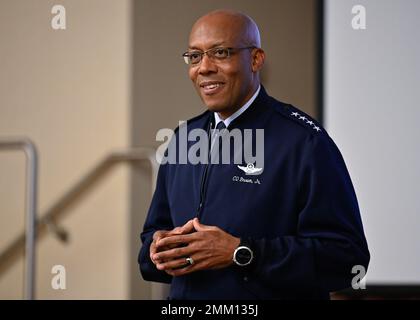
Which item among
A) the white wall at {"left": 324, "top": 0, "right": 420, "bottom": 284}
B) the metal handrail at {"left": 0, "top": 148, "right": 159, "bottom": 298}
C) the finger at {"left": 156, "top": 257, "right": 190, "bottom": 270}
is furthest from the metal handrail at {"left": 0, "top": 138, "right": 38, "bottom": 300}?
the finger at {"left": 156, "top": 257, "right": 190, "bottom": 270}

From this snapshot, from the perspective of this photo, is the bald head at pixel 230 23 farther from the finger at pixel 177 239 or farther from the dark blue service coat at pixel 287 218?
the finger at pixel 177 239

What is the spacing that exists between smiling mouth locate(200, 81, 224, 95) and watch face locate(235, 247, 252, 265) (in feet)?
0.90

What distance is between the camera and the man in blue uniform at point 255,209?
1.05m

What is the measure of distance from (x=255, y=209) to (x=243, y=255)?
0.28 feet

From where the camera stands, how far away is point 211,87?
112 cm

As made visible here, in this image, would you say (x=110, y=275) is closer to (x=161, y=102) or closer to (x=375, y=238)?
(x=161, y=102)

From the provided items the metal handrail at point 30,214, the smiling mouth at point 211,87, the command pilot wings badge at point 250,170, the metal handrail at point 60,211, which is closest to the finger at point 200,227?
the command pilot wings badge at point 250,170

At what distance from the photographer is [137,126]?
8.77 ft

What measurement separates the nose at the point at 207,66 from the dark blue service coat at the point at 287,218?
135mm

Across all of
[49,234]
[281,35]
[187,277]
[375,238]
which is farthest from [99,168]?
[187,277]

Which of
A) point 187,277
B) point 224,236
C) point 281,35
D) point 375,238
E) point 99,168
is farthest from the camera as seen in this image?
point 99,168

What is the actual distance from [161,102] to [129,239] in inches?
22.8

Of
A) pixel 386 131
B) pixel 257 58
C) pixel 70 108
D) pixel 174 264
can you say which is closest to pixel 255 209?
pixel 174 264

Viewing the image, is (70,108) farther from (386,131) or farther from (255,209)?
(255,209)
